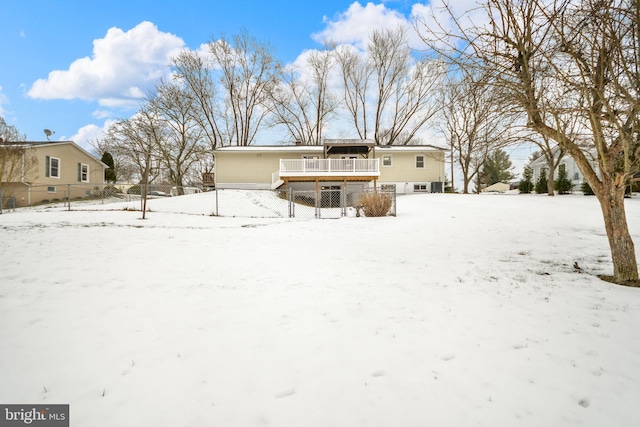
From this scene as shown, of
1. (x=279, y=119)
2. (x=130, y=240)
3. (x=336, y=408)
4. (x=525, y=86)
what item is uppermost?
(x=279, y=119)

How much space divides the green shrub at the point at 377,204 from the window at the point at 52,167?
23341 mm

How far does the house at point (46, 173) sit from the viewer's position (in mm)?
18891

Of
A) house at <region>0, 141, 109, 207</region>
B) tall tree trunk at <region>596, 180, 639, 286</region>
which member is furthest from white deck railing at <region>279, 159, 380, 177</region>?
tall tree trunk at <region>596, 180, 639, 286</region>

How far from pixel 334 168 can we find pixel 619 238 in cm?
1722

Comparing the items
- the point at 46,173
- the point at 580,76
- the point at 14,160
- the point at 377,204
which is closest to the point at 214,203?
the point at 377,204

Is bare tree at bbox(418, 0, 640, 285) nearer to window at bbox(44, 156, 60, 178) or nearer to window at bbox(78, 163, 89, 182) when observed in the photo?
window at bbox(44, 156, 60, 178)

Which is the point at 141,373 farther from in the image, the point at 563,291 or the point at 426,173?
the point at 426,173

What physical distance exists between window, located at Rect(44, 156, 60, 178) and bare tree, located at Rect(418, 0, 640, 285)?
27.3 metres

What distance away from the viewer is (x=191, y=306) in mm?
4152

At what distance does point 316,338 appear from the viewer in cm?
333

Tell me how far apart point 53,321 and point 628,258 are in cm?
848

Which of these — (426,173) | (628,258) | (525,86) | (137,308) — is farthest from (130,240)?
→ (426,173)

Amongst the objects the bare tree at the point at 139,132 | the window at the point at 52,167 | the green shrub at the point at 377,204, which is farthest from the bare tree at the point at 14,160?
the green shrub at the point at 377,204

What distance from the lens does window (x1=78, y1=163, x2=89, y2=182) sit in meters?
25.9
